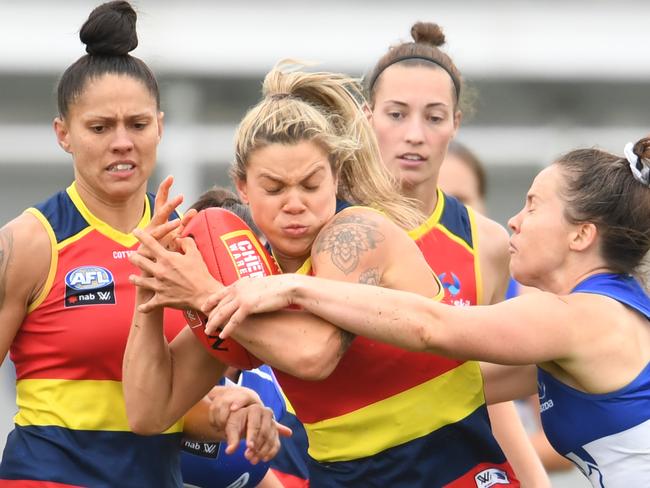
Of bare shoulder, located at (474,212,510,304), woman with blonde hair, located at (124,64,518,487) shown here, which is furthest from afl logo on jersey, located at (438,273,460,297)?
woman with blonde hair, located at (124,64,518,487)

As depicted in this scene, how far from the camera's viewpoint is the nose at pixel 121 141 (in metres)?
4.27

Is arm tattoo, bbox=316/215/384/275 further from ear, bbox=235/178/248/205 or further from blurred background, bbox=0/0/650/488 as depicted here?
blurred background, bbox=0/0/650/488

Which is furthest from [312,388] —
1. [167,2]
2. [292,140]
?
[167,2]

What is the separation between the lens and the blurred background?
12.0m

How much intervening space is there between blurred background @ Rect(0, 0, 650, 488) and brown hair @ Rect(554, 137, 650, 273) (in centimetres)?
787

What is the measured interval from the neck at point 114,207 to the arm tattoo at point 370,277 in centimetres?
109

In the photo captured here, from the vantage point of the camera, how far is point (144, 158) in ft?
14.3

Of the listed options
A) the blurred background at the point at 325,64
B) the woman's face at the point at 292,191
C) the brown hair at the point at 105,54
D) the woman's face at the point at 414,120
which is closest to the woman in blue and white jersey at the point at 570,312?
the woman's face at the point at 292,191

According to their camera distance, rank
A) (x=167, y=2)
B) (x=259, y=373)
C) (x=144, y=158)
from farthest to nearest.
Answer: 1. (x=167, y=2)
2. (x=259, y=373)
3. (x=144, y=158)

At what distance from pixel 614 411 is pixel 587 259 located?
50cm

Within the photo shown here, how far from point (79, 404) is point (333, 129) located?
1.33m

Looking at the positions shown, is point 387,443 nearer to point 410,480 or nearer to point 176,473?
point 410,480

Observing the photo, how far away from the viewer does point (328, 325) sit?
3.68m

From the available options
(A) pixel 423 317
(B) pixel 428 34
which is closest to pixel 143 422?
(A) pixel 423 317
